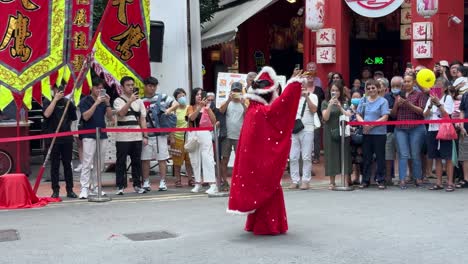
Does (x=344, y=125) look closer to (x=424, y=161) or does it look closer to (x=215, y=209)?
(x=424, y=161)

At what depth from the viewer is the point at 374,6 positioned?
17156 millimetres

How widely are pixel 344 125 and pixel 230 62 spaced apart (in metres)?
9.90

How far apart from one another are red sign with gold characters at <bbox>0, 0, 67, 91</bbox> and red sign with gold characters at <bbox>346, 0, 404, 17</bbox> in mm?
7989

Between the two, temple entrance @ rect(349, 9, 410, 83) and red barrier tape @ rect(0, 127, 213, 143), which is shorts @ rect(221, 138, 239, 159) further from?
temple entrance @ rect(349, 9, 410, 83)

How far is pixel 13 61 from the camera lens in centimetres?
1118

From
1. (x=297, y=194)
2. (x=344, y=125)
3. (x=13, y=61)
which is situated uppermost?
(x=13, y=61)

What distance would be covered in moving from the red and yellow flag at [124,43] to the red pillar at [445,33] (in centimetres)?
651

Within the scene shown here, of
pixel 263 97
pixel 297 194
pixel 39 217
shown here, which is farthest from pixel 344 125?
pixel 39 217

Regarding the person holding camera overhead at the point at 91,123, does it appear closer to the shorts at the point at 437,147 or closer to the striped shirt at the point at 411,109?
the striped shirt at the point at 411,109

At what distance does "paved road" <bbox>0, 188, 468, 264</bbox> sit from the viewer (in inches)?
297

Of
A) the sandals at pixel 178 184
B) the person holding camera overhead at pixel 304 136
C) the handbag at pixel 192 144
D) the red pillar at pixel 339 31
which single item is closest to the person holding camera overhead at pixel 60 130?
the handbag at pixel 192 144

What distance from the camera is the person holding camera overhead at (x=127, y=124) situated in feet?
39.5

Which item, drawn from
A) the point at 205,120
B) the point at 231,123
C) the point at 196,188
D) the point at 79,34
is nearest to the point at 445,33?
the point at 231,123

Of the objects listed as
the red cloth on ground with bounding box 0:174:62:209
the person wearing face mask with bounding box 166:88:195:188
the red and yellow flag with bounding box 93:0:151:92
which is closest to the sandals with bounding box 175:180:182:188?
the person wearing face mask with bounding box 166:88:195:188
